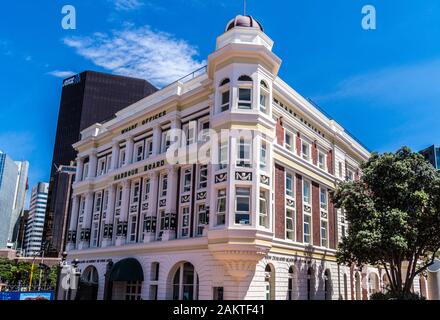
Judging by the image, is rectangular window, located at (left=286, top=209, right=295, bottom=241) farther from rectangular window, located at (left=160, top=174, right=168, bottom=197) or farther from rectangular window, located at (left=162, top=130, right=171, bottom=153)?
rectangular window, located at (left=162, top=130, right=171, bottom=153)

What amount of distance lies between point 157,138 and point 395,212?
1958 cm

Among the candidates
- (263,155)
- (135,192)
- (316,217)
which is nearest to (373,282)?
(316,217)

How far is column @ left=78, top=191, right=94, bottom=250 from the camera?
137ft

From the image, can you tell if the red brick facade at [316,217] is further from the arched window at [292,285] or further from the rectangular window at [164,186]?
the rectangular window at [164,186]

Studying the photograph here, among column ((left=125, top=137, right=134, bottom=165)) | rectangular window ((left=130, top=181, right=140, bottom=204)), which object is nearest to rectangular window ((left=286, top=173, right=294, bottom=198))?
rectangular window ((left=130, top=181, right=140, bottom=204))

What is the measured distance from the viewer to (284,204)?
31.6 metres

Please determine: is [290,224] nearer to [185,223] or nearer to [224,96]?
[185,223]

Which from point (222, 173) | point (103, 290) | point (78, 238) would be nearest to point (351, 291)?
point (222, 173)

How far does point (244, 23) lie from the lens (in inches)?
1190

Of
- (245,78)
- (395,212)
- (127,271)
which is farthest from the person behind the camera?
(127,271)

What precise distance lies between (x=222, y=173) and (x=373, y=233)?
1112 centimetres

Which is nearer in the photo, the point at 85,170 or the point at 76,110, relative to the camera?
the point at 85,170

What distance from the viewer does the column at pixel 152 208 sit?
3375cm
